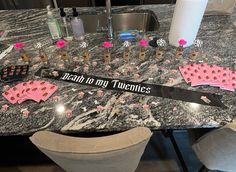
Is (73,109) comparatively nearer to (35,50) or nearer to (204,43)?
(35,50)

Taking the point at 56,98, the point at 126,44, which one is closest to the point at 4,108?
the point at 56,98

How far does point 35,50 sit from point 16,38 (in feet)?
0.72

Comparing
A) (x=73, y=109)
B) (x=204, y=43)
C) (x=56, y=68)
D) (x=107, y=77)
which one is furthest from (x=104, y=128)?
(x=204, y=43)

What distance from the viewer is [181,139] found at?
1.44m

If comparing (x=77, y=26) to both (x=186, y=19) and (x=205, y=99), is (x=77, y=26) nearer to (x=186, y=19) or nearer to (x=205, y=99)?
(x=186, y=19)

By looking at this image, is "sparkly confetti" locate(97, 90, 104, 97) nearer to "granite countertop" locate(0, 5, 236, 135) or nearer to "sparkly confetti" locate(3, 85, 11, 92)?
"granite countertop" locate(0, 5, 236, 135)

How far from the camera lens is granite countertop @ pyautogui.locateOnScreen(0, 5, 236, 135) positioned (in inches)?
26.4

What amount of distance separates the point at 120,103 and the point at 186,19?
56 centimetres

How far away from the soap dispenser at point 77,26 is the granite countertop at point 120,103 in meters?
0.07

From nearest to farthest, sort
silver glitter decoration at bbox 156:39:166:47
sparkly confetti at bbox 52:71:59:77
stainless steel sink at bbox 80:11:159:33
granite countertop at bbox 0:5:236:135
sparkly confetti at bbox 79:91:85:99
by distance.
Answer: granite countertop at bbox 0:5:236:135 < sparkly confetti at bbox 79:91:85:99 < sparkly confetti at bbox 52:71:59:77 < silver glitter decoration at bbox 156:39:166:47 < stainless steel sink at bbox 80:11:159:33

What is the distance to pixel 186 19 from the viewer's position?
3.02 feet

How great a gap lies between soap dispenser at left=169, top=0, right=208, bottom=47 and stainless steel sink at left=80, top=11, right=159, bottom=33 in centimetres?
40

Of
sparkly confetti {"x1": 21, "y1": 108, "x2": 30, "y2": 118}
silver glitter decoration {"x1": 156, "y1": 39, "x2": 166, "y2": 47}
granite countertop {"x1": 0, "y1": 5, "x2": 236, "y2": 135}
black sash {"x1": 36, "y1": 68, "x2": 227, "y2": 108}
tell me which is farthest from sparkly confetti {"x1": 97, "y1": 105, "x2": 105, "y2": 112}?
silver glitter decoration {"x1": 156, "y1": 39, "x2": 166, "y2": 47}

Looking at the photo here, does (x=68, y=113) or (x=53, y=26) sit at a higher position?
(x=53, y=26)
